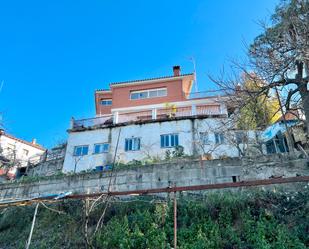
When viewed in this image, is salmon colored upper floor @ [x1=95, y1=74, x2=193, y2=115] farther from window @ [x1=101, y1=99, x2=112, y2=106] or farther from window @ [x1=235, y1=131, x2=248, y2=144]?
window @ [x1=235, y1=131, x2=248, y2=144]

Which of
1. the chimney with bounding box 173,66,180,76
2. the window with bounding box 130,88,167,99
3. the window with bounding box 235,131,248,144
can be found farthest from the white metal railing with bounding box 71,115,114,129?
the window with bounding box 235,131,248,144

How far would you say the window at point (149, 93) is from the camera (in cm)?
2414

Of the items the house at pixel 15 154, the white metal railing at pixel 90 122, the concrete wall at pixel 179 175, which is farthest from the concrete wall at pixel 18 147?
the concrete wall at pixel 179 175

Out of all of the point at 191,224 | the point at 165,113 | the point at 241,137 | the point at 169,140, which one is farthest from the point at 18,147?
the point at 191,224

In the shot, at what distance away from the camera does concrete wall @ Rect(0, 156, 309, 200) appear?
36.3 ft

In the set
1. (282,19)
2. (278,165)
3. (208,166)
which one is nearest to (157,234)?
(208,166)

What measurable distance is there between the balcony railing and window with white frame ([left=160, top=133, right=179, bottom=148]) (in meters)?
1.43

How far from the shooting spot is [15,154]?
23.9 m

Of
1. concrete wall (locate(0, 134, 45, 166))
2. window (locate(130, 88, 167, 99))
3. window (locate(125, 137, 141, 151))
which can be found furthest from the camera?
concrete wall (locate(0, 134, 45, 166))

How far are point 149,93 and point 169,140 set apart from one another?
7261mm

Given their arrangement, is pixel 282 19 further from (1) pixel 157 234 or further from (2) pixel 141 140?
(2) pixel 141 140

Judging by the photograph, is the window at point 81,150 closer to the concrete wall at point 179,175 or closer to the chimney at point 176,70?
the concrete wall at point 179,175

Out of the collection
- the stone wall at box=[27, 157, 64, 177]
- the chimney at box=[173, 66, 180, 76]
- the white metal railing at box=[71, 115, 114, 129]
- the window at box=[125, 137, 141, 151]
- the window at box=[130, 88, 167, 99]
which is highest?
the chimney at box=[173, 66, 180, 76]

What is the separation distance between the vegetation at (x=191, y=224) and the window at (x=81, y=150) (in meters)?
8.15
